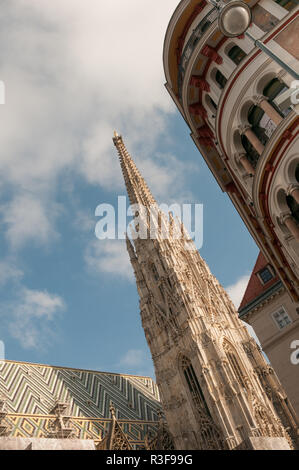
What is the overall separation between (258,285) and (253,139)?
51.8ft

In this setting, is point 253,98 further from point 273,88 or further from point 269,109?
point 269,109

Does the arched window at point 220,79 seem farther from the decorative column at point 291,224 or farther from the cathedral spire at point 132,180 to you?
the cathedral spire at point 132,180

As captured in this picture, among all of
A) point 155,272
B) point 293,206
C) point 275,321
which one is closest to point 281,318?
point 275,321

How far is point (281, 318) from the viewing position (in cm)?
2569

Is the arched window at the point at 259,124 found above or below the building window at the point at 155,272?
below

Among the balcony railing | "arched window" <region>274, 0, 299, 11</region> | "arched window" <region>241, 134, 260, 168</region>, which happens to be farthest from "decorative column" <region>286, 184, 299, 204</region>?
the balcony railing

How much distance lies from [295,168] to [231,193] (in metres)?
8.63

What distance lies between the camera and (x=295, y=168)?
13.2 metres

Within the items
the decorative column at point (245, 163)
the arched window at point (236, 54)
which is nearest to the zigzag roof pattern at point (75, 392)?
the decorative column at point (245, 163)

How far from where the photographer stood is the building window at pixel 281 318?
2523 centimetres

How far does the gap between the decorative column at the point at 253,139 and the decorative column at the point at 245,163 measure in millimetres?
948

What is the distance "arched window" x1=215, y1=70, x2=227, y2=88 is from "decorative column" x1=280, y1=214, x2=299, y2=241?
22.1 feet

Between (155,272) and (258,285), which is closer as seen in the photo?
(258,285)

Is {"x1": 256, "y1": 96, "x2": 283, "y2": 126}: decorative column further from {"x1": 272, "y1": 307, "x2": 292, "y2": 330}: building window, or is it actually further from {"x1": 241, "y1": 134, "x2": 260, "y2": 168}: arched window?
{"x1": 272, "y1": 307, "x2": 292, "y2": 330}: building window
